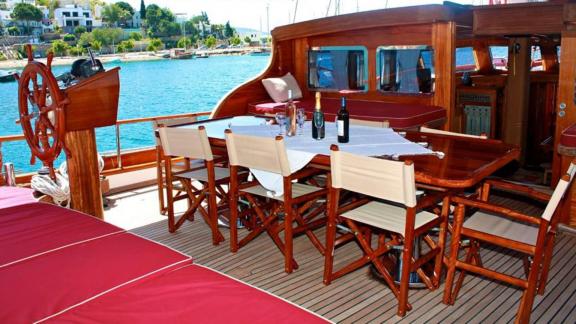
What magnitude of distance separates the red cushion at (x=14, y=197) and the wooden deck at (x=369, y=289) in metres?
0.97

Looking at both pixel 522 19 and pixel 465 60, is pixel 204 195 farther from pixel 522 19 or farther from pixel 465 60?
pixel 465 60

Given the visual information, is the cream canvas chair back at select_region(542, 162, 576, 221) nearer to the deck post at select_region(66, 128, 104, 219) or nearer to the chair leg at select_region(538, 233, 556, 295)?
the chair leg at select_region(538, 233, 556, 295)

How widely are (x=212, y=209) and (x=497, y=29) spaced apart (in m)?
2.75

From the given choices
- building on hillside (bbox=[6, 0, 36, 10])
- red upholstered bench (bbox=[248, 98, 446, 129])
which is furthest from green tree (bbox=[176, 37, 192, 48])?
red upholstered bench (bbox=[248, 98, 446, 129])

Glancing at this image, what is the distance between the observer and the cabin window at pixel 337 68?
18.0 ft

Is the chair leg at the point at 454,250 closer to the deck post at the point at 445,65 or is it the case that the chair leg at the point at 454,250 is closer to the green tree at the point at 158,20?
the deck post at the point at 445,65

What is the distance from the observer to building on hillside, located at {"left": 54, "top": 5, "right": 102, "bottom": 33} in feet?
82.3

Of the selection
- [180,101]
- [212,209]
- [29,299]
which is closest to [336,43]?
[212,209]

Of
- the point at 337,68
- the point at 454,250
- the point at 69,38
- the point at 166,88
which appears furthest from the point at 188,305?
the point at 166,88

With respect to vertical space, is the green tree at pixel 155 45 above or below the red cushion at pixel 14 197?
above

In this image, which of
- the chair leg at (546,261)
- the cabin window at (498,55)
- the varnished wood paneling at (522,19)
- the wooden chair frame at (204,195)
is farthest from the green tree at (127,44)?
the chair leg at (546,261)

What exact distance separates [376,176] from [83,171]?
1500 millimetres

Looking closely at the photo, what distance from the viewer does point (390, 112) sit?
15.1 ft

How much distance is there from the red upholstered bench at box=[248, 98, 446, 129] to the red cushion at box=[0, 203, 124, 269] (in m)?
→ 2.59
